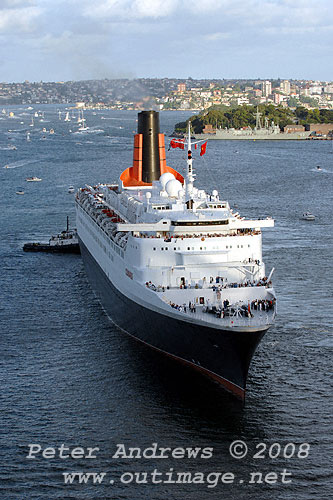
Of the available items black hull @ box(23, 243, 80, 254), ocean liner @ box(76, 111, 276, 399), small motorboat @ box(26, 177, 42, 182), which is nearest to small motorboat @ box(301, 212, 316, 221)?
black hull @ box(23, 243, 80, 254)

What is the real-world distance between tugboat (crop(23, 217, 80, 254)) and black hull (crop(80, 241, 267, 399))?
19.7 m

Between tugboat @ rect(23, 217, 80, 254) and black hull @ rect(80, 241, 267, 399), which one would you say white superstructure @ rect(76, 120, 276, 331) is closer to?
black hull @ rect(80, 241, 267, 399)

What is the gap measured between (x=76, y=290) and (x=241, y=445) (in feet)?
71.1

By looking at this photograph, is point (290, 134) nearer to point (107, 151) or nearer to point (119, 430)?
point (107, 151)

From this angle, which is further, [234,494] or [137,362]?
[137,362]

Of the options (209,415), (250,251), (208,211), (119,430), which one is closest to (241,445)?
(209,415)

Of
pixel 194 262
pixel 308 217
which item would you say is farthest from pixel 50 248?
pixel 194 262

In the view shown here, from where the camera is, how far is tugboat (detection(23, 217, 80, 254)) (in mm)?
57250

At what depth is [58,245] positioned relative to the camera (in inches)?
2276

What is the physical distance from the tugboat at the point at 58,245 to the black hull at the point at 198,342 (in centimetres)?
1968

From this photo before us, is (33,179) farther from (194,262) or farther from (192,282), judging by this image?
(192,282)

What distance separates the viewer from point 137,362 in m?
34.0

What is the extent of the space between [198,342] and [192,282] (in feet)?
10.8

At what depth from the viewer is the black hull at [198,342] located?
29953 millimetres
